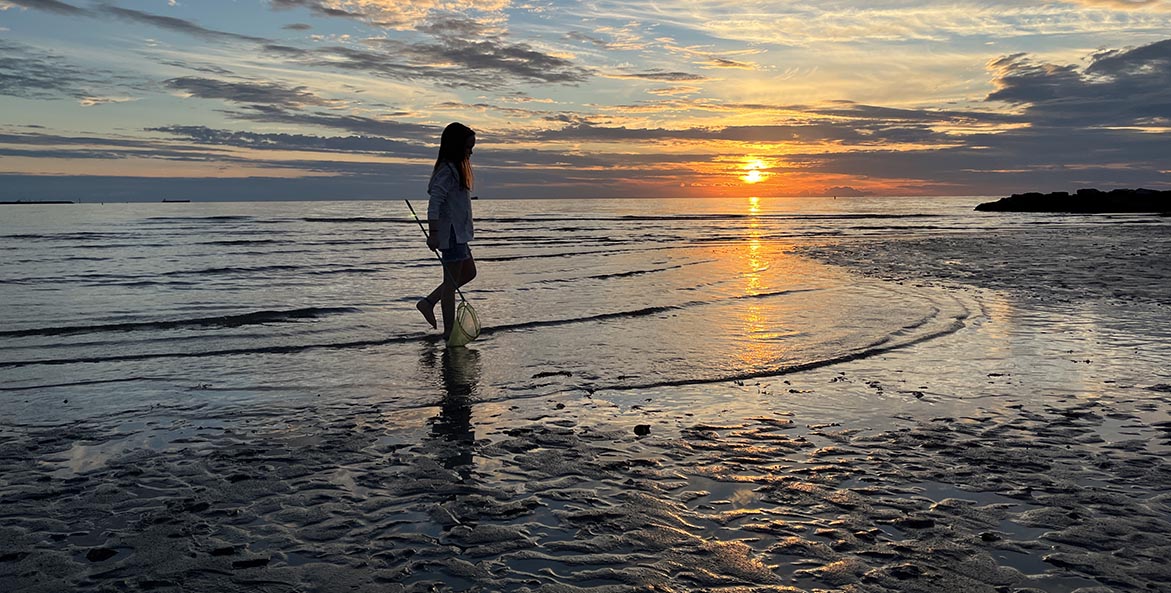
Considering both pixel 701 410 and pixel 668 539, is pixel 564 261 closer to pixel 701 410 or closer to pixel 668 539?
pixel 701 410

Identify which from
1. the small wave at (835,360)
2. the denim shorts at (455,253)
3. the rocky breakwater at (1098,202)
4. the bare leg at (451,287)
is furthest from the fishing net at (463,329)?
the rocky breakwater at (1098,202)

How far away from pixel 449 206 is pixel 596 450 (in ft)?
16.6

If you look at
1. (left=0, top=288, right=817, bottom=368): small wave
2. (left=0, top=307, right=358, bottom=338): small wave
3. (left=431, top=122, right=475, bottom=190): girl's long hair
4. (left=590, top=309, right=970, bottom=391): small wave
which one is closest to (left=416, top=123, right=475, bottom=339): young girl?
(left=431, top=122, right=475, bottom=190): girl's long hair

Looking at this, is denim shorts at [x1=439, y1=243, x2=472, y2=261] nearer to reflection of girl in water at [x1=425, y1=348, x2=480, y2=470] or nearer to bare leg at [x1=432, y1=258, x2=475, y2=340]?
bare leg at [x1=432, y1=258, x2=475, y2=340]

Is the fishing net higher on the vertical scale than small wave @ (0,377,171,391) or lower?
higher

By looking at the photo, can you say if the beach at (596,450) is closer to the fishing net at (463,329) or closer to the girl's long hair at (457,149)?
the fishing net at (463,329)

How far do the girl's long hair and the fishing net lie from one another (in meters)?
1.59

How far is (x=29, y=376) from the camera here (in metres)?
8.47

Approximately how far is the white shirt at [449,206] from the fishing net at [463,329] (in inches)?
34.0

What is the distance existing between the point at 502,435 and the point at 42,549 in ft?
9.60

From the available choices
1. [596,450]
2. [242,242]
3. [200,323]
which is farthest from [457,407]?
[242,242]

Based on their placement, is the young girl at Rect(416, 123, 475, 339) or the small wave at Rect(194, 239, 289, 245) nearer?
the young girl at Rect(416, 123, 475, 339)

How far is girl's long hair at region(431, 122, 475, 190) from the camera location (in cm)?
959

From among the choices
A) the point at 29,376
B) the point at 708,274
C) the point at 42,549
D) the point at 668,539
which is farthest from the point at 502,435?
the point at 708,274
